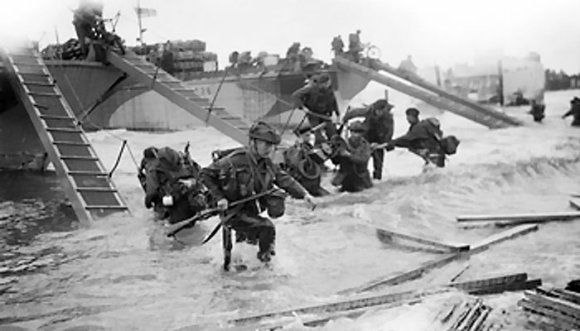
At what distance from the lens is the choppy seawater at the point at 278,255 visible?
4445 mm

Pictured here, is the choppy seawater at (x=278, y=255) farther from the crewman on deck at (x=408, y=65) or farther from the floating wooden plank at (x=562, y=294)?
the crewman on deck at (x=408, y=65)

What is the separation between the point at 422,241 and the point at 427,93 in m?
12.6

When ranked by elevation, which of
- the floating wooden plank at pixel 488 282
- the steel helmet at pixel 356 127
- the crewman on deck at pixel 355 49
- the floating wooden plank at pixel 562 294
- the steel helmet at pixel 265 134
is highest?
the crewman on deck at pixel 355 49

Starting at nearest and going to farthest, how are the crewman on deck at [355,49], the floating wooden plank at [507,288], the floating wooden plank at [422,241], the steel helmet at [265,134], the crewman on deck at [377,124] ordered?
the floating wooden plank at [507,288] → the steel helmet at [265,134] → the floating wooden plank at [422,241] → the crewman on deck at [377,124] → the crewman on deck at [355,49]

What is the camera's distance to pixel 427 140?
11023 mm

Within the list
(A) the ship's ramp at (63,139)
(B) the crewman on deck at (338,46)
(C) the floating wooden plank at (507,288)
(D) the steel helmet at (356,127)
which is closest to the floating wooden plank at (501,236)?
(C) the floating wooden plank at (507,288)

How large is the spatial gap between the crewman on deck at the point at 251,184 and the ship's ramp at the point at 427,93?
13061 millimetres

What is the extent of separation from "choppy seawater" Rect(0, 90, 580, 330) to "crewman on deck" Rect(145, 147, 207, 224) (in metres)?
0.34

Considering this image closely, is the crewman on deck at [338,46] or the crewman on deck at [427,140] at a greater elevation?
the crewman on deck at [338,46]

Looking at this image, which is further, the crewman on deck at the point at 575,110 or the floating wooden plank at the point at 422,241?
the crewman on deck at the point at 575,110

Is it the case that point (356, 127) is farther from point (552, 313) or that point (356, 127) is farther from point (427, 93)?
point (427, 93)

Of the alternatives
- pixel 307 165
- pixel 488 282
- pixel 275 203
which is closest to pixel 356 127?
pixel 307 165

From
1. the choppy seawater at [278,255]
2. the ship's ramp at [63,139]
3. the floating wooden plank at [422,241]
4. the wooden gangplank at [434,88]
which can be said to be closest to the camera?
the choppy seawater at [278,255]

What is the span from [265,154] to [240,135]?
554 centimetres
